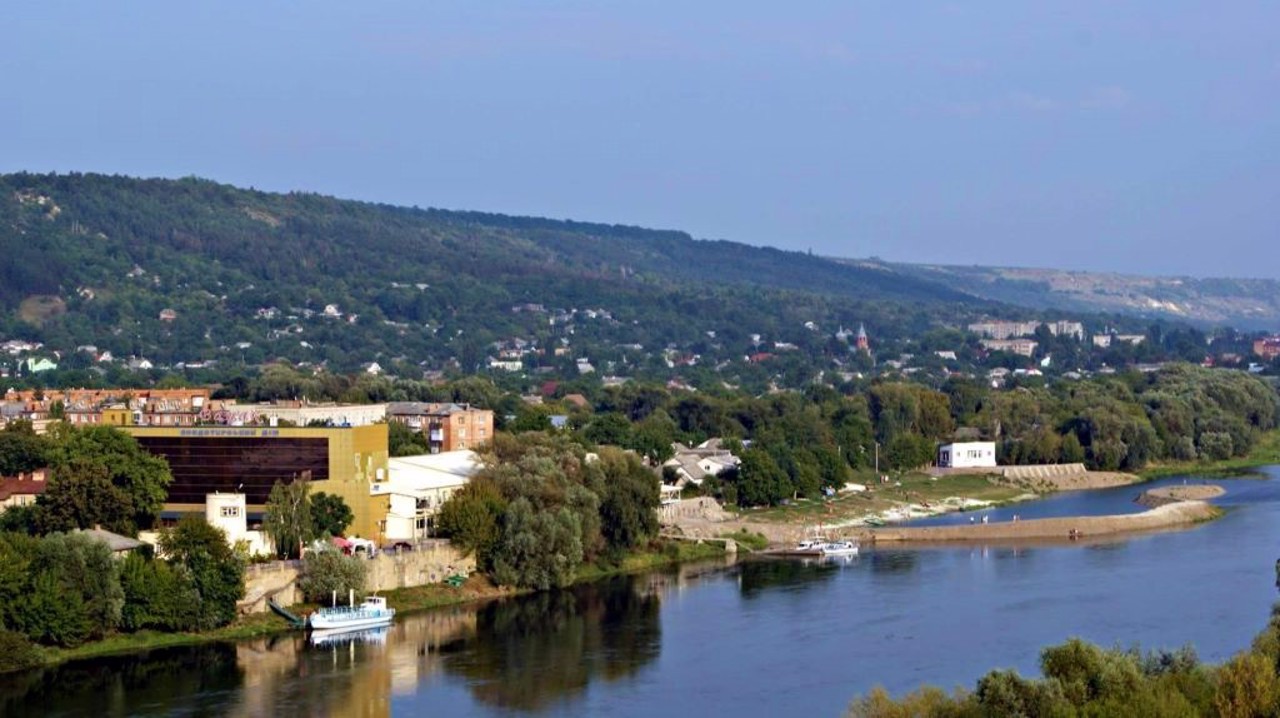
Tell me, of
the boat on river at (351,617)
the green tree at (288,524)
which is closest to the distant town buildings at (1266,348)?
the green tree at (288,524)

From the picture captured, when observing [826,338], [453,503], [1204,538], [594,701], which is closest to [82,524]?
[453,503]

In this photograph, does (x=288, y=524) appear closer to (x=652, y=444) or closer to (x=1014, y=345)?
(x=652, y=444)

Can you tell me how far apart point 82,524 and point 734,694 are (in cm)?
1308

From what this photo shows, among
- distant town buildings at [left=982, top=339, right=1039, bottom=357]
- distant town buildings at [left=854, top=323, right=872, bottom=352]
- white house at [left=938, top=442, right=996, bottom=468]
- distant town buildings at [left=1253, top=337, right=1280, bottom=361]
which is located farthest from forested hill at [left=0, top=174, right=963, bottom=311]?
white house at [left=938, top=442, right=996, bottom=468]

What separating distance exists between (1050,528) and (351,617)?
21319 mm

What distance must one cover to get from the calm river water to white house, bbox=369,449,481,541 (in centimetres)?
316

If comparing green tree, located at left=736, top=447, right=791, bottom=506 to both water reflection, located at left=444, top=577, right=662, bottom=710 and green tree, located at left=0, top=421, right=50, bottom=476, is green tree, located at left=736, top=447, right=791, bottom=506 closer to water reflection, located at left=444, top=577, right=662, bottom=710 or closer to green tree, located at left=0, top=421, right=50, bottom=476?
water reflection, located at left=444, top=577, right=662, bottom=710

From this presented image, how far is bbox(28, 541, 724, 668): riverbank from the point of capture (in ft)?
108

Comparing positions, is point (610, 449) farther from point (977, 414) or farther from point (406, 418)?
point (977, 414)

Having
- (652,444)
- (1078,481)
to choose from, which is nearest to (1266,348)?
(1078,481)

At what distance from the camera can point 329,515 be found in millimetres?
38531

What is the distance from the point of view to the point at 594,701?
29.5m

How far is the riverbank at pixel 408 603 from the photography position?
108ft

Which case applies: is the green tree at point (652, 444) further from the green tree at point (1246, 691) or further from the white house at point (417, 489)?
the green tree at point (1246, 691)
